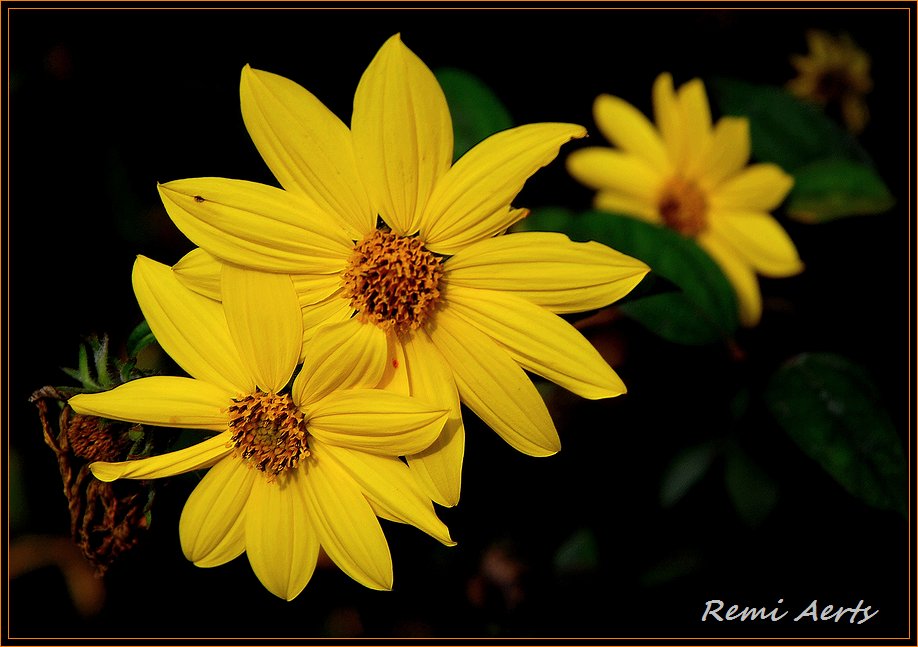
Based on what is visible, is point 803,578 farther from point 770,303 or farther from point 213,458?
point 213,458

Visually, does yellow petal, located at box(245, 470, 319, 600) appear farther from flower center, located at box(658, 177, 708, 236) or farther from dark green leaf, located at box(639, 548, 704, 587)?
flower center, located at box(658, 177, 708, 236)

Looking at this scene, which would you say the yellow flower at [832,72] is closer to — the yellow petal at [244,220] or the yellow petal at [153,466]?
the yellow petal at [244,220]

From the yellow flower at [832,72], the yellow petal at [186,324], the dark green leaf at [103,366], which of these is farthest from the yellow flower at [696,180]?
the dark green leaf at [103,366]

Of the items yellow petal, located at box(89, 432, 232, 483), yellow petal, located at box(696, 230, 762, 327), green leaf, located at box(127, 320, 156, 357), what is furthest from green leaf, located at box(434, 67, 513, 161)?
yellow petal, located at box(89, 432, 232, 483)

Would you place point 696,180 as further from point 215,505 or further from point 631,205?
point 215,505

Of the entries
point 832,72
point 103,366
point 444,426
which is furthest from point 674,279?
point 832,72

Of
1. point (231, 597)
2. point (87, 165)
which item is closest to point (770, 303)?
point (231, 597)
